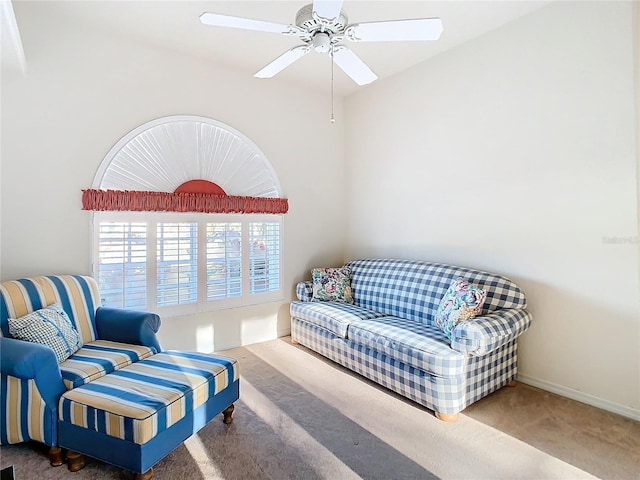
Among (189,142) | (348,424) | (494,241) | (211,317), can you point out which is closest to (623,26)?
(494,241)

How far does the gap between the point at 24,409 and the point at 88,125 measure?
2.16 m

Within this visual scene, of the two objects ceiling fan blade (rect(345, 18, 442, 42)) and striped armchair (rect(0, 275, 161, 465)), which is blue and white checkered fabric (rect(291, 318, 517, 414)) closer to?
striped armchair (rect(0, 275, 161, 465))

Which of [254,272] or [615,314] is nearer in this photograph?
[615,314]

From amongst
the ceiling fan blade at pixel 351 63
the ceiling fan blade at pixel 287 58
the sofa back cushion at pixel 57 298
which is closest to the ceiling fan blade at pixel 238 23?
the ceiling fan blade at pixel 287 58

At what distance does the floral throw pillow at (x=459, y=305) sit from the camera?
2.59 metres

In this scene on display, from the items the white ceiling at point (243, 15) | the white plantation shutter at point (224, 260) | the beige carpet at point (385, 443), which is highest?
the white ceiling at point (243, 15)

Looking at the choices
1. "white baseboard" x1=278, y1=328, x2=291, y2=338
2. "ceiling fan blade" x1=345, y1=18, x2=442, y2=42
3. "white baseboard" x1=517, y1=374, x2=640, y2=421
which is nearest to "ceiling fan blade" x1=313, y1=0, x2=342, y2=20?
"ceiling fan blade" x1=345, y1=18, x2=442, y2=42

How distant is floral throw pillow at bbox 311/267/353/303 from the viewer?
12.4 feet

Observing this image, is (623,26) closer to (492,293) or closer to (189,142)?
(492,293)

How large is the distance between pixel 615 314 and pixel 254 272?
305cm

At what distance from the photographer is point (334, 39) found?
2.06m

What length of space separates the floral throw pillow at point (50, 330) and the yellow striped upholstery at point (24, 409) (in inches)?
9.7

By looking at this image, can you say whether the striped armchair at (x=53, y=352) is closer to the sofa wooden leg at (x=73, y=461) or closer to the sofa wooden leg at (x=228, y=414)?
the sofa wooden leg at (x=73, y=461)

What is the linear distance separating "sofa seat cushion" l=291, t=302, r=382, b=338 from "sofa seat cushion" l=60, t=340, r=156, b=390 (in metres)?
1.45
